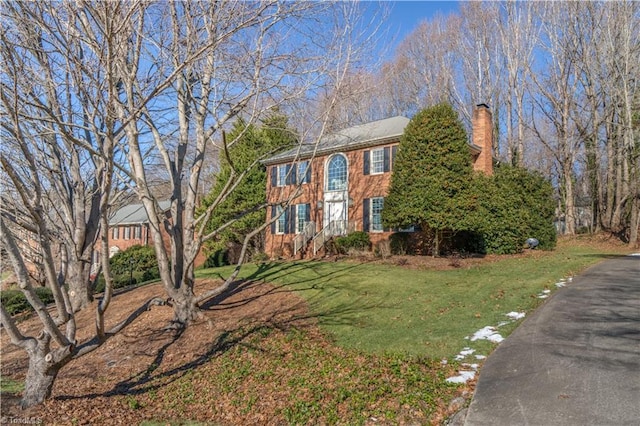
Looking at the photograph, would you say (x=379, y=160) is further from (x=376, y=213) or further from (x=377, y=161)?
(x=376, y=213)

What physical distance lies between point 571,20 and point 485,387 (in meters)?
27.7

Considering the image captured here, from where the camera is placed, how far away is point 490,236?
49.3ft

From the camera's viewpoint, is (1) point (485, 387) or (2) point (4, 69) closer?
(1) point (485, 387)

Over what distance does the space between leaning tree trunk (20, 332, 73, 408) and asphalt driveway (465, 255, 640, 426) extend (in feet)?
16.1

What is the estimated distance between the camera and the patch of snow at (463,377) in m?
4.92

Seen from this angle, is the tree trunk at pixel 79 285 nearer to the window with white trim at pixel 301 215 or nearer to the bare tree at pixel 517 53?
the window with white trim at pixel 301 215

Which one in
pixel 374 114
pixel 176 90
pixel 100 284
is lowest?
pixel 100 284

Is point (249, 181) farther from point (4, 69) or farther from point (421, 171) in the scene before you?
point (4, 69)

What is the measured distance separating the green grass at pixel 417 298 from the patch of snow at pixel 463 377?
629mm

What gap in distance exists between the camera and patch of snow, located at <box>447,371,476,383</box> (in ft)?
16.1

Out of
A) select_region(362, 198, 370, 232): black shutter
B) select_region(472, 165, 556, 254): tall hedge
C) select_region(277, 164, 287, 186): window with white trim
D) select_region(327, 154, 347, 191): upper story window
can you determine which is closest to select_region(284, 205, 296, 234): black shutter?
select_region(277, 164, 287, 186): window with white trim

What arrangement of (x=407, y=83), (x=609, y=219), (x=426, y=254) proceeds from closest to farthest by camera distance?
(x=426, y=254), (x=609, y=219), (x=407, y=83)

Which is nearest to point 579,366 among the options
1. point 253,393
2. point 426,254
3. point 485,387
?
point 485,387

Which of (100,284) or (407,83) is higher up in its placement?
(407,83)
